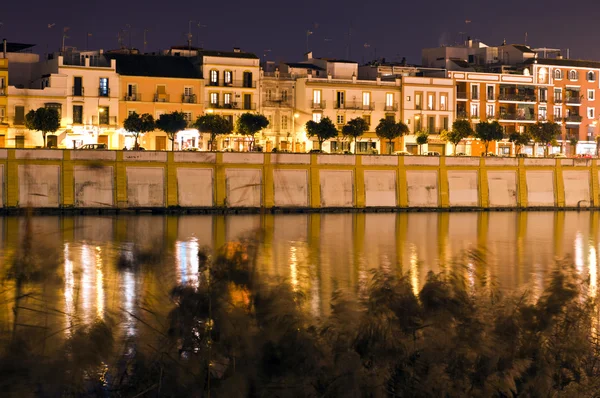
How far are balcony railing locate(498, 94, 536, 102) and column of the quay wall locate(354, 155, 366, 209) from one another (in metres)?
28.2

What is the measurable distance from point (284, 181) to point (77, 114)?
18111 mm

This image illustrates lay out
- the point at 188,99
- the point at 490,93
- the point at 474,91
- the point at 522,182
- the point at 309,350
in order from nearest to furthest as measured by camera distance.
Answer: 1. the point at 309,350
2. the point at 522,182
3. the point at 188,99
4. the point at 474,91
5. the point at 490,93

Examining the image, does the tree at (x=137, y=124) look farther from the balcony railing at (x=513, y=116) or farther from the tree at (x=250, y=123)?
the balcony railing at (x=513, y=116)

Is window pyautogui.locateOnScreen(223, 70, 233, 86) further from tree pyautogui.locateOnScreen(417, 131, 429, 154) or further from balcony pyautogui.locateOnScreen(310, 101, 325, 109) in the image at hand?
tree pyautogui.locateOnScreen(417, 131, 429, 154)

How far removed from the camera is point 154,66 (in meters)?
74.4

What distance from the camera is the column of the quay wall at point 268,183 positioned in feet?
194

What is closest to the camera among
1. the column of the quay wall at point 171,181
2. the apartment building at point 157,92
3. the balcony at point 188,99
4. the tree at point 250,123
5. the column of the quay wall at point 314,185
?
the column of the quay wall at point 171,181

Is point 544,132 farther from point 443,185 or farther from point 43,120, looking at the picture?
point 43,120

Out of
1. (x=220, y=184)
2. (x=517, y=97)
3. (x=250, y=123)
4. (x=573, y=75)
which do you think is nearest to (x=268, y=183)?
(x=220, y=184)

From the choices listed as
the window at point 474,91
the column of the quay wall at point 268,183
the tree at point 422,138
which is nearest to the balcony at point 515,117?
the window at point 474,91

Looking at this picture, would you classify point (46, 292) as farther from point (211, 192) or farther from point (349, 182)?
point (349, 182)

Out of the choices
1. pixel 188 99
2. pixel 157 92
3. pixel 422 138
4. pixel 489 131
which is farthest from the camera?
pixel 422 138

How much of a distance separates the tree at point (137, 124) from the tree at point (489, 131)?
1045 inches

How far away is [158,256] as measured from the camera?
17.3 meters
